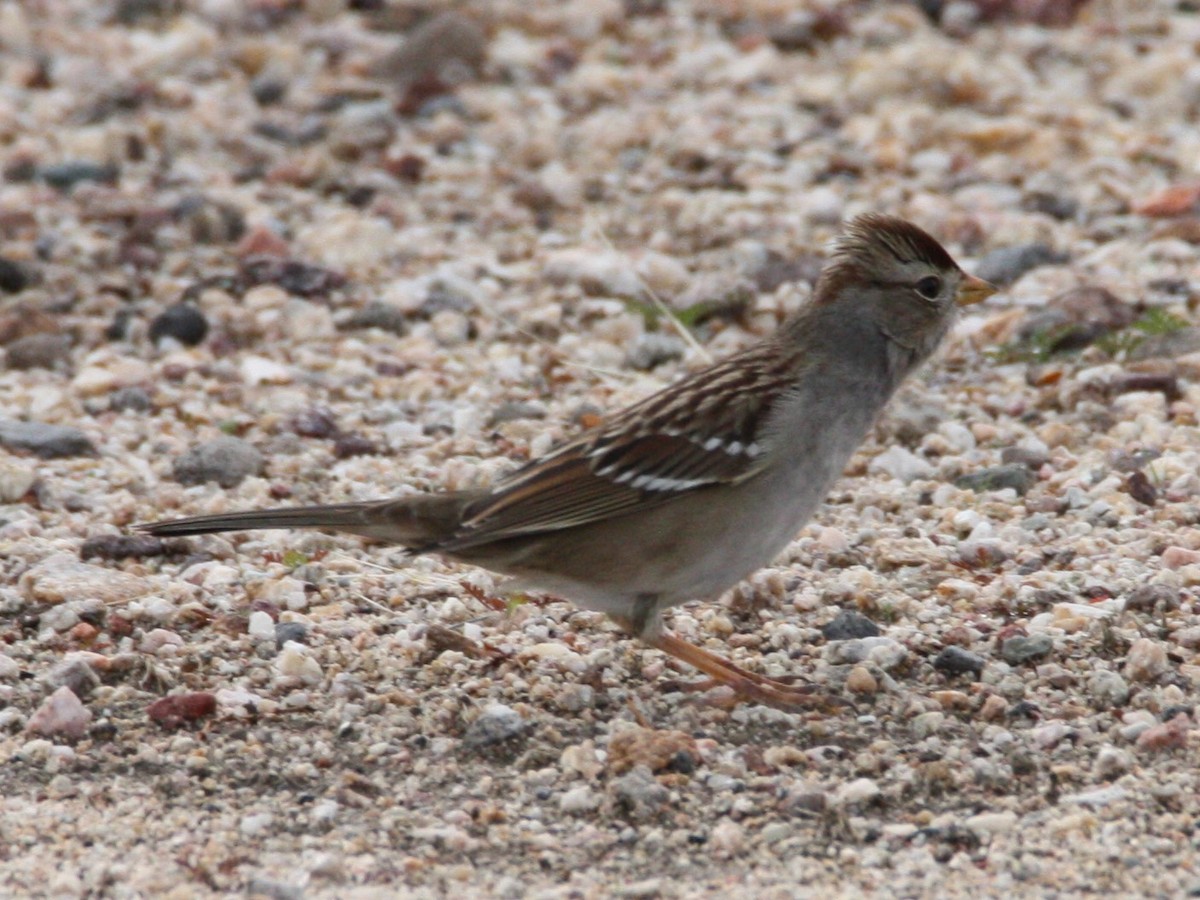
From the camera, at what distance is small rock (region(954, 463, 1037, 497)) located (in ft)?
20.4

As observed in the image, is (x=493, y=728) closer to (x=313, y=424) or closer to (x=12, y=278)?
(x=313, y=424)

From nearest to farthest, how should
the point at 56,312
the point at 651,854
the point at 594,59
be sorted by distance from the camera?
the point at 651,854 → the point at 56,312 → the point at 594,59

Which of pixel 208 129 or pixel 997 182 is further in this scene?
pixel 208 129

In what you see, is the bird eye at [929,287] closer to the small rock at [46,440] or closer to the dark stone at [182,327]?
the small rock at [46,440]

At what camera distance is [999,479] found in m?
6.23

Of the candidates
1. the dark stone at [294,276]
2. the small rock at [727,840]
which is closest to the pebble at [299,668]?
the small rock at [727,840]

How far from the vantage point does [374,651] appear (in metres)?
5.29

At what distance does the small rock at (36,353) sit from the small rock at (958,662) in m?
3.88

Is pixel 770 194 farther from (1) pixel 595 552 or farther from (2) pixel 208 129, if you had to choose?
(1) pixel 595 552

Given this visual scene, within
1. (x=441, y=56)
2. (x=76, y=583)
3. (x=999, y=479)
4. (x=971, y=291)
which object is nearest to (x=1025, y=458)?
(x=999, y=479)

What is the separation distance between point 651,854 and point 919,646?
1234 millimetres

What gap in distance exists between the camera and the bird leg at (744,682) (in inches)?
196

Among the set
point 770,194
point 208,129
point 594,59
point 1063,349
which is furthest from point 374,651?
point 594,59

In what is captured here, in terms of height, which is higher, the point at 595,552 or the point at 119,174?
the point at 595,552
